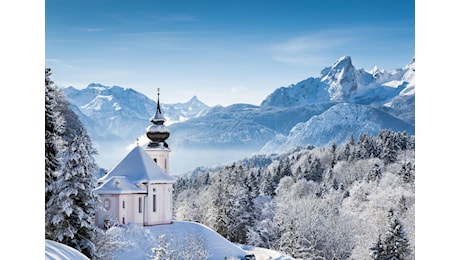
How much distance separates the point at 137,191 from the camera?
53.2 feet

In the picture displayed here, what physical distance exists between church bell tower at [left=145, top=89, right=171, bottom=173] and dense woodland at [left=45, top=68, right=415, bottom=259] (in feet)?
9.23

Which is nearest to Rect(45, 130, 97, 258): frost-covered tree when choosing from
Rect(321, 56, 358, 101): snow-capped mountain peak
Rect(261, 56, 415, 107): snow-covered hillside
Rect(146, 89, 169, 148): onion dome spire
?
Rect(261, 56, 415, 107): snow-covered hillside

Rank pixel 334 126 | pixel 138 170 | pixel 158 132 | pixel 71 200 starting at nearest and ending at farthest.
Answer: pixel 71 200 < pixel 138 170 < pixel 334 126 < pixel 158 132

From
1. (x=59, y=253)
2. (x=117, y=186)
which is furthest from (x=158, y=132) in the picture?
(x=59, y=253)

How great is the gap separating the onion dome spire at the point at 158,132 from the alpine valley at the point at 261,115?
34 centimetres

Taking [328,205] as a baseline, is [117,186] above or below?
above

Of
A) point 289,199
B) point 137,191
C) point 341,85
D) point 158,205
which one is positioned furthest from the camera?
point 289,199

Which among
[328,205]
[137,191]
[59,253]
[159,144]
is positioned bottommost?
[328,205]

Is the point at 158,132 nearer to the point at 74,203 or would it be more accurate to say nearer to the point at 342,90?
the point at 342,90

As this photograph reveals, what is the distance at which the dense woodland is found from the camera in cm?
846

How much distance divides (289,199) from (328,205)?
5.73ft
